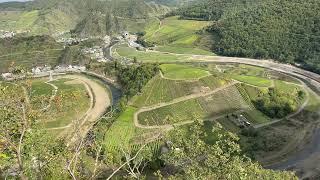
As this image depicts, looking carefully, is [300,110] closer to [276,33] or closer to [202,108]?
[202,108]

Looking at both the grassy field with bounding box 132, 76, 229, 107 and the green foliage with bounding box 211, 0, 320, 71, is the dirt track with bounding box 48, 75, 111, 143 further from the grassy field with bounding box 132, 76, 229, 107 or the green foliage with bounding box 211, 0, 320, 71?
the green foliage with bounding box 211, 0, 320, 71

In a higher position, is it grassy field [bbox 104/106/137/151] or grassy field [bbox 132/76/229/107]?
grassy field [bbox 132/76/229/107]

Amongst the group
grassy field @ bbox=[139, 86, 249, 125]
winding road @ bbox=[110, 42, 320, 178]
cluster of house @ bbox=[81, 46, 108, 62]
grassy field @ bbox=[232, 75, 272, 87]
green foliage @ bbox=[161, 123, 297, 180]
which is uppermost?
green foliage @ bbox=[161, 123, 297, 180]

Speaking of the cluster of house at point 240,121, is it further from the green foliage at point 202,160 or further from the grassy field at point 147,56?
the grassy field at point 147,56

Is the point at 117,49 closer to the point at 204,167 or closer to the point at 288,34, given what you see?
the point at 288,34

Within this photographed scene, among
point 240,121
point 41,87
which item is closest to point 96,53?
point 41,87

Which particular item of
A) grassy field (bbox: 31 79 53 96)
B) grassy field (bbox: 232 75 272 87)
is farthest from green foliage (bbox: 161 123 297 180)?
grassy field (bbox: 31 79 53 96)

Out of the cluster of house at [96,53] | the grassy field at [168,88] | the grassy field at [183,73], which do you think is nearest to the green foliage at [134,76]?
the grassy field at [168,88]
